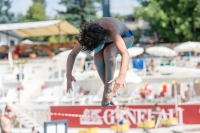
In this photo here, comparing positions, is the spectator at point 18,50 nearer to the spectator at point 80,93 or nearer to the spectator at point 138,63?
the spectator at point 80,93

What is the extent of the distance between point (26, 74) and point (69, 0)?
1511cm

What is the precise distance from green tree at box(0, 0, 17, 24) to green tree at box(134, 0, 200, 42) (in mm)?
22186

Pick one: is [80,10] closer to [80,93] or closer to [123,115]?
[80,93]

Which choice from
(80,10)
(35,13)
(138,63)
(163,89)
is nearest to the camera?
(163,89)

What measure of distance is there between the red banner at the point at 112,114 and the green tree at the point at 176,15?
33.5ft

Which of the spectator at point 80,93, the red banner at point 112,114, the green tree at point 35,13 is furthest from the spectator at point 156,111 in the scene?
the green tree at point 35,13

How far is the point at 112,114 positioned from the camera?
14781mm

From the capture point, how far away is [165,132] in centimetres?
1256

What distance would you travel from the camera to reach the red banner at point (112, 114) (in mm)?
13992

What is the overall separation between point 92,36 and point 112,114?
10.8 meters

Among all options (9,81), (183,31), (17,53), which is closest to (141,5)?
(183,31)

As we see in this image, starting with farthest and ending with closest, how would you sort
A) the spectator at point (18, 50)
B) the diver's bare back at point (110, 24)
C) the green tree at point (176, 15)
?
the green tree at point (176, 15) → the spectator at point (18, 50) → the diver's bare back at point (110, 24)

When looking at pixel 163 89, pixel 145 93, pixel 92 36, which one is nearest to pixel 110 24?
pixel 92 36

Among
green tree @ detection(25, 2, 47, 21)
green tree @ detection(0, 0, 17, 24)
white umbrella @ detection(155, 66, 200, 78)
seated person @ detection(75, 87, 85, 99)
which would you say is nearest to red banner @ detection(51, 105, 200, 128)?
white umbrella @ detection(155, 66, 200, 78)
